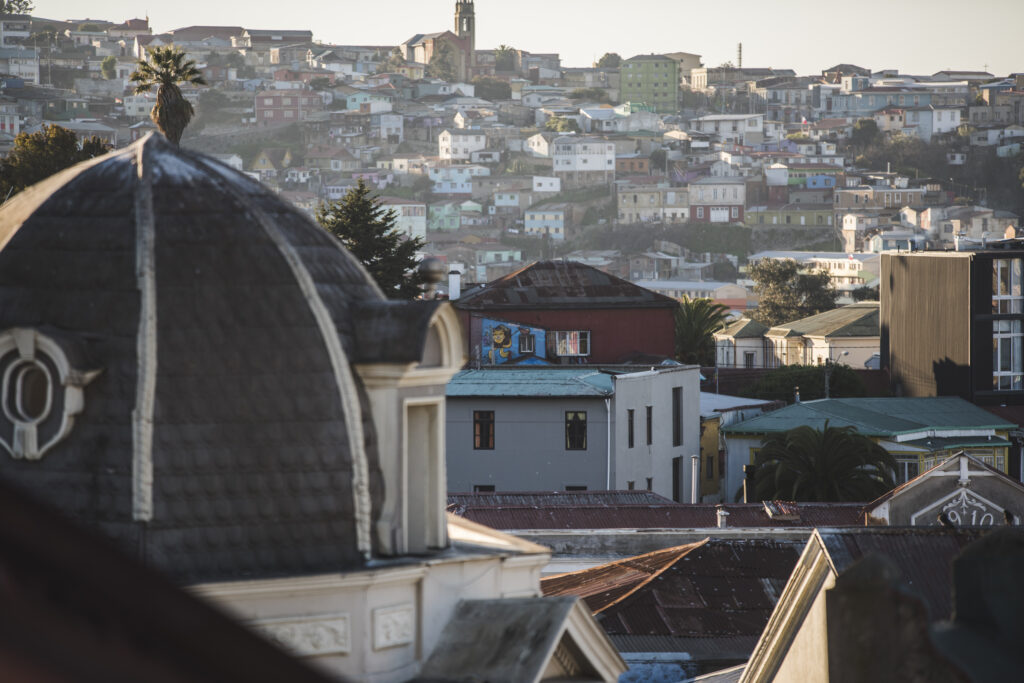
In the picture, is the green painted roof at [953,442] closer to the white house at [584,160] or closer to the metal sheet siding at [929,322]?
the metal sheet siding at [929,322]

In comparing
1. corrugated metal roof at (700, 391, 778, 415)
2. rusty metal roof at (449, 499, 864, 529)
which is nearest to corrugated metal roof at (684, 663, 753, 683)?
rusty metal roof at (449, 499, 864, 529)

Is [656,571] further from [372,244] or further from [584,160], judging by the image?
[584,160]

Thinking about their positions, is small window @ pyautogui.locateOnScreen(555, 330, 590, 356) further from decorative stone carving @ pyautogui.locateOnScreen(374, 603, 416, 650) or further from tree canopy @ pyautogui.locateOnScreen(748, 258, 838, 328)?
tree canopy @ pyautogui.locateOnScreen(748, 258, 838, 328)

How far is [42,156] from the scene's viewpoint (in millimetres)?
38906

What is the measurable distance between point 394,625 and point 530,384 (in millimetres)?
30862

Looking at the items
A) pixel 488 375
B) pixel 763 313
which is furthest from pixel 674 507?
pixel 763 313

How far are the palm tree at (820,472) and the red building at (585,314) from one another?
14636mm

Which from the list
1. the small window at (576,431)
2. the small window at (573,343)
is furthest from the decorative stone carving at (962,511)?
the small window at (573,343)

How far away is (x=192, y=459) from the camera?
9.34 metres

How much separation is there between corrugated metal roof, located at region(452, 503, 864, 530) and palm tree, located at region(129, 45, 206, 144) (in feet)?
52.7

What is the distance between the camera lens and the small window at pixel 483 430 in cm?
3950

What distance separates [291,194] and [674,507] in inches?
6239

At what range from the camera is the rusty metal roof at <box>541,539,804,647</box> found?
21500 millimetres

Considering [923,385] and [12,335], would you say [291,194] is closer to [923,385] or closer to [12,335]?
[923,385]
